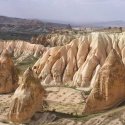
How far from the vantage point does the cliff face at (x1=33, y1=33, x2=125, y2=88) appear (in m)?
58.5

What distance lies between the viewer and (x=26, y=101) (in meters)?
33.4

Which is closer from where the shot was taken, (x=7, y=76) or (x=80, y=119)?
(x=80, y=119)

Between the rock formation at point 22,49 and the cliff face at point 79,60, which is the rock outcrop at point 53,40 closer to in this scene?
the rock formation at point 22,49

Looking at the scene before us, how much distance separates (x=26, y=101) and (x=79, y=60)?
29.9m

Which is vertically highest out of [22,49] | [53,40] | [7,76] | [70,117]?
[70,117]

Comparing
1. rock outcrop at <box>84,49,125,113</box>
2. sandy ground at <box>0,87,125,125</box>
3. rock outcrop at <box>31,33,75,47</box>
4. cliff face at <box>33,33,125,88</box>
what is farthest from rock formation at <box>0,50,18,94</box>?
rock outcrop at <box>31,33,75,47</box>

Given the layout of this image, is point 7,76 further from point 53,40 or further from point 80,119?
point 53,40

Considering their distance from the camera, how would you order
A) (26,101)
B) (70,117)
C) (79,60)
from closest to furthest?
1. (70,117)
2. (26,101)
3. (79,60)

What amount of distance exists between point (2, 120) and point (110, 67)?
28.9 ft

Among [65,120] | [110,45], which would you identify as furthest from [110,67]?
[110,45]

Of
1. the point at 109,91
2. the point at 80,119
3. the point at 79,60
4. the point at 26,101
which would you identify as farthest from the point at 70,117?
the point at 79,60

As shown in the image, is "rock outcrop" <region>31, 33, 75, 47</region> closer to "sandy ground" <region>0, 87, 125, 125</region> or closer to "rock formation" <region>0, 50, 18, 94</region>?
"rock formation" <region>0, 50, 18, 94</region>

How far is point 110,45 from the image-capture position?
65250mm

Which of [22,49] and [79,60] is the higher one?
[79,60]
